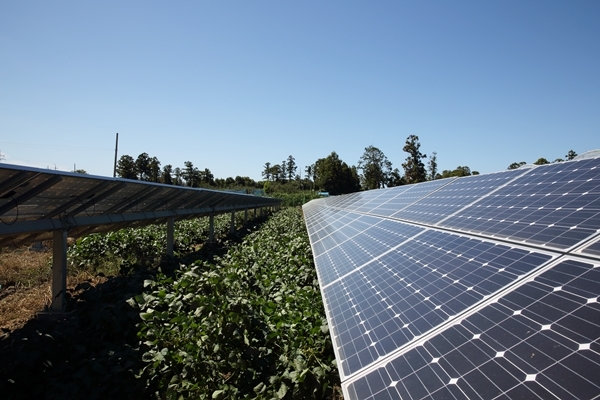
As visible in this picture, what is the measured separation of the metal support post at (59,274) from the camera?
6957 mm

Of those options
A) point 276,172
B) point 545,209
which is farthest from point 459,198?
point 276,172

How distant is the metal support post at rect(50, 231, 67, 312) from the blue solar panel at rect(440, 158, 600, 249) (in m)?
7.13

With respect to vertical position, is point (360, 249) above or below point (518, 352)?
below

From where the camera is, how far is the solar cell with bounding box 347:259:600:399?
5.83 ft

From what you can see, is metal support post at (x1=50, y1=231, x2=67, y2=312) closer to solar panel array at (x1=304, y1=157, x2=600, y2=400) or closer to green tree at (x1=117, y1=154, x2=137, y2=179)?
solar panel array at (x1=304, y1=157, x2=600, y2=400)

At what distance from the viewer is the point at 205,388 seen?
13.5ft

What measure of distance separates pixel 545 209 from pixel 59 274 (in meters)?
8.36

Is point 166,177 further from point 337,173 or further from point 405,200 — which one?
point 405,200

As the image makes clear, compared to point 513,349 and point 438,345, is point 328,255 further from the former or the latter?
point 513,349

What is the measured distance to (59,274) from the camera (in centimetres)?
712

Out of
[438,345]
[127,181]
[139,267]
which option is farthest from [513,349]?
[139,267]

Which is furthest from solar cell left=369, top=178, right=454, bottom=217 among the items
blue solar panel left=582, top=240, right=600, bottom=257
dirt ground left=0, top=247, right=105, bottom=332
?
dirt ground left=0, top=247, right=105, bottom=332

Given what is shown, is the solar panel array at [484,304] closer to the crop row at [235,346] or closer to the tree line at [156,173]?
the crop row at [235,346]

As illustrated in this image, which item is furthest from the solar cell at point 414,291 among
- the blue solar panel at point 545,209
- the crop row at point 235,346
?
the crop row at point 235,346
